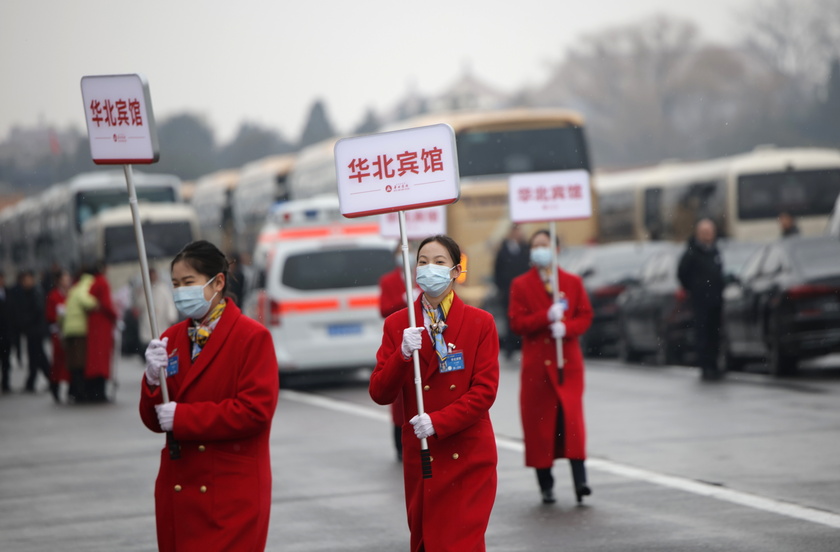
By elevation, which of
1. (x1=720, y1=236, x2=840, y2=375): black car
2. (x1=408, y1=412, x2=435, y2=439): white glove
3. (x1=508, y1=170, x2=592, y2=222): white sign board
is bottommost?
(x1=720, y1=236, x2=840, y2=375): black car

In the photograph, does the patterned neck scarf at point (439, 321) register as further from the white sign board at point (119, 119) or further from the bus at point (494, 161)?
the bus at point (494, 161)

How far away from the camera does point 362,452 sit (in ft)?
43.1

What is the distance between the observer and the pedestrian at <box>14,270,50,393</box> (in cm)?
2422

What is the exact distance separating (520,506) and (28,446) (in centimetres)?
676

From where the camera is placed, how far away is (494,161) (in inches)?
1137

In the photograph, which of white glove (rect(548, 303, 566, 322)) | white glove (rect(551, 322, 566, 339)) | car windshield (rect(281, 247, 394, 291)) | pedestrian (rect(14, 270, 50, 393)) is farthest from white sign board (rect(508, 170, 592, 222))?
pedestrian (rect(14, 270, 50, 393))

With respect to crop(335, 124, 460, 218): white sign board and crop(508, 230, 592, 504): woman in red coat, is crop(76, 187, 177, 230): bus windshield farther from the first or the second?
crop(335, 124, 460, 218): white sign board

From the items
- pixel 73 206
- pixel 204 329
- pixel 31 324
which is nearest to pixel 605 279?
pixel 31 324

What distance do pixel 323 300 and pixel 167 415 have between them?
47.6 ft

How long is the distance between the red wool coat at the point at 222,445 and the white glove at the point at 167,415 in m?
0.02

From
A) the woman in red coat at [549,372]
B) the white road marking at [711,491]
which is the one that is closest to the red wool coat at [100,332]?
the white road marking at [711,491]

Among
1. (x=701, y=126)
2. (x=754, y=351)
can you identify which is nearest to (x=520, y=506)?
(x=754, y=351)

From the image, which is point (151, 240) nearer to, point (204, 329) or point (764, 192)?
point (764, 192)

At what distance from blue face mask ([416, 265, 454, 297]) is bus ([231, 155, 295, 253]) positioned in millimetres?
32169
